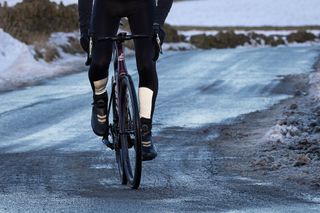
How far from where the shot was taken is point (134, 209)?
237 inches

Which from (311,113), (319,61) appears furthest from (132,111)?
(319,61)

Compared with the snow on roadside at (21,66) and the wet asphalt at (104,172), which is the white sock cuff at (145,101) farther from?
the snow on roadside at (21,66)

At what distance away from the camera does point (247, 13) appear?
68875mm

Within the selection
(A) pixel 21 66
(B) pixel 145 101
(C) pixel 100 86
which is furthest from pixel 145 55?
(A) pixel 21 66

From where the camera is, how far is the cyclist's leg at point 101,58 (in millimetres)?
6938

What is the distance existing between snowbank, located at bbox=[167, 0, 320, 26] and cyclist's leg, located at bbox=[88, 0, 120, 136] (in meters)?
54.4

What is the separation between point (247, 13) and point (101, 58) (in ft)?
205

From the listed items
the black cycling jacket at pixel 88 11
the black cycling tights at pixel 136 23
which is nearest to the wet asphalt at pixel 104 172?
the black cycling tights at pixel 136 23

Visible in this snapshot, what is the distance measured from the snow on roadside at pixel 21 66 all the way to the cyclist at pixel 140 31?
10.3 m

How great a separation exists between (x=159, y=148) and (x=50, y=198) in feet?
10.7

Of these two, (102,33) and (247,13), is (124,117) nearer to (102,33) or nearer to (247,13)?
(102,33)

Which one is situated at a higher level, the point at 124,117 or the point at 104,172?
the point at 124,117

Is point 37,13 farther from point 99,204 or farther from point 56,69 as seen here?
point 99,204

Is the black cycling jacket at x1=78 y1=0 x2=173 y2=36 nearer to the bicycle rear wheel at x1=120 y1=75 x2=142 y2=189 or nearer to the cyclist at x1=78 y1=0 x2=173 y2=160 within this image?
the cyclist at x1=78 y1=0 x2=173 y2=160
